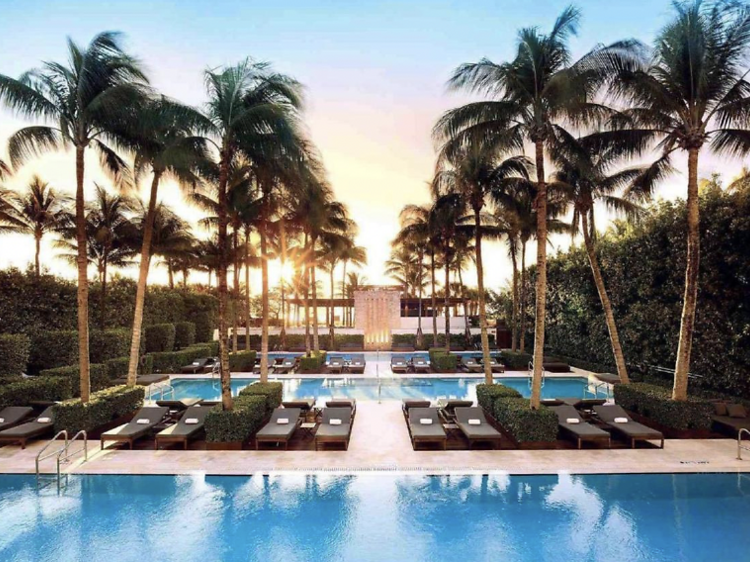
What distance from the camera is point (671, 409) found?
35.4 feet

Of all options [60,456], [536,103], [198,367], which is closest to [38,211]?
[198,367]

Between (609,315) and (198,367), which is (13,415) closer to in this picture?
(198,367)

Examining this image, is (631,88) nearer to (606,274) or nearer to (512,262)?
(606,274)

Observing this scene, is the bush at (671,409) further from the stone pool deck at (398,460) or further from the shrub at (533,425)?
the shrub at (533,425)

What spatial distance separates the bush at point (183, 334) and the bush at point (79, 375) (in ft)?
28.5

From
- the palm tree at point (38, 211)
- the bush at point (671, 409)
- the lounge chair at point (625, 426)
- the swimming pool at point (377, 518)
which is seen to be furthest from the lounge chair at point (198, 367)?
the bush at point (671, 409)

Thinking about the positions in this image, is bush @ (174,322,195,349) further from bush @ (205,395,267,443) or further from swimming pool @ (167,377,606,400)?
bush @ (205,395,267,443)

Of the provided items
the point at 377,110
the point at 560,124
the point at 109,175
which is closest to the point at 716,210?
the point at 560,124

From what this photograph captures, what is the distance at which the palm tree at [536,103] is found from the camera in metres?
9.62

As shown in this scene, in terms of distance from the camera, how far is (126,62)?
34.6ft

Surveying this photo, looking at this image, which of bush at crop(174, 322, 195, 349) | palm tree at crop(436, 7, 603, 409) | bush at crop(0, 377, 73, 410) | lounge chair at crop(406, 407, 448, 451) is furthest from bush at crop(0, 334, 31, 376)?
palm tree at crop(436, 7, 603, 409)

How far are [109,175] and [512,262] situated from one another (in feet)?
65.2

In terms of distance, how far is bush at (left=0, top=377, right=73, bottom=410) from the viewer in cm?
1177

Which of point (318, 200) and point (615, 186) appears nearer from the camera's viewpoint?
point (615, 186)
